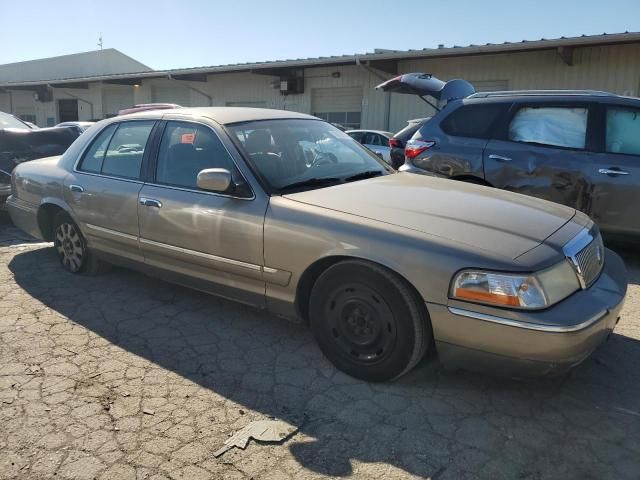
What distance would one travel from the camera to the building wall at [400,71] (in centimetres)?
1216

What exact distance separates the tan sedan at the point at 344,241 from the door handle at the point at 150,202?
0.01 metres

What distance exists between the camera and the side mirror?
3.29 m

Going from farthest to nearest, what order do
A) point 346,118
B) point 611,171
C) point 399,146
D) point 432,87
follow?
point 346,118
point 432,87
point 399,146
point 611,171

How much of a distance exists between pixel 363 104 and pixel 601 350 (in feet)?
44.8

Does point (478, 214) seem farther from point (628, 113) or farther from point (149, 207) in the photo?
point (628, 113)

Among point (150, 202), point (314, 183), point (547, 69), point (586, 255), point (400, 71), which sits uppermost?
point (400, 71)

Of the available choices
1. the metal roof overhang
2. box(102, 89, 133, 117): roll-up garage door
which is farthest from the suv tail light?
box(102, 89, 133, 117): roll-up garage door

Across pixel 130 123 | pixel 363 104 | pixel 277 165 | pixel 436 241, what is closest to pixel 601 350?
pixel 436 241

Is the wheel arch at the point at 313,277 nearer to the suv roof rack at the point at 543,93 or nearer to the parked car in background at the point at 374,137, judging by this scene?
the suv roof rack at the point at 543,93

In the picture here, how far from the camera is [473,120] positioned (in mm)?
5910

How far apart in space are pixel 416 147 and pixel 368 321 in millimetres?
3654

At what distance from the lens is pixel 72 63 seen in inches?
1389

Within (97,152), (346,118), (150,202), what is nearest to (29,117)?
(346,118)

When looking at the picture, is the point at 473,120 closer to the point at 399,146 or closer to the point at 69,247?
the point at 399,146
